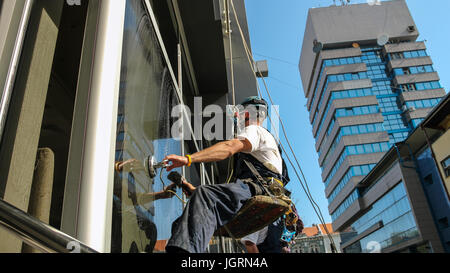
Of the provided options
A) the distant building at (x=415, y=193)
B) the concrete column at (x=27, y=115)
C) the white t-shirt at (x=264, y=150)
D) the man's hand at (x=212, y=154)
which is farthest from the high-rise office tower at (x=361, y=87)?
the concrete column at (x=27, y=115)

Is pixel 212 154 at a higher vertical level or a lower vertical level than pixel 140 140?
lower

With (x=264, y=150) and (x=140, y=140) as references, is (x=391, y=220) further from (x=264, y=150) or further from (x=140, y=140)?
(x=140, y=140)

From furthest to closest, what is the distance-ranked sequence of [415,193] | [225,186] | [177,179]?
1. [415,193]
2. [177,179]
3. [225,186]

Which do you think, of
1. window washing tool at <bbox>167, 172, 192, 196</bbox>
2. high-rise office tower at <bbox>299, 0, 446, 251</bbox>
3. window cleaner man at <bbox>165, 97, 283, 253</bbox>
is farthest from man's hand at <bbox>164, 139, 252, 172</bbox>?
high-rise office tower at <bbox>299, 0, 446, 251</bbox>

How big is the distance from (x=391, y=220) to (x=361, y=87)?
2384cm

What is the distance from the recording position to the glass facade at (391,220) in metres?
35.7

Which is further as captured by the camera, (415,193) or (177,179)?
(415,193)

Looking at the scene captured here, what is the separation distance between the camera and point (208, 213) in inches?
62.2

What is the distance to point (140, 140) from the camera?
6.64ft

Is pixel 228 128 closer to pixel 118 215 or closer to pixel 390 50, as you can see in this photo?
pixel 118 215

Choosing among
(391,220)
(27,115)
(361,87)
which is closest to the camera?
(27,115)

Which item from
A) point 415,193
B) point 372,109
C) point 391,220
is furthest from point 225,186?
point 372,109

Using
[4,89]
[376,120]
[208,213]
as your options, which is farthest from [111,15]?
[376,120]
